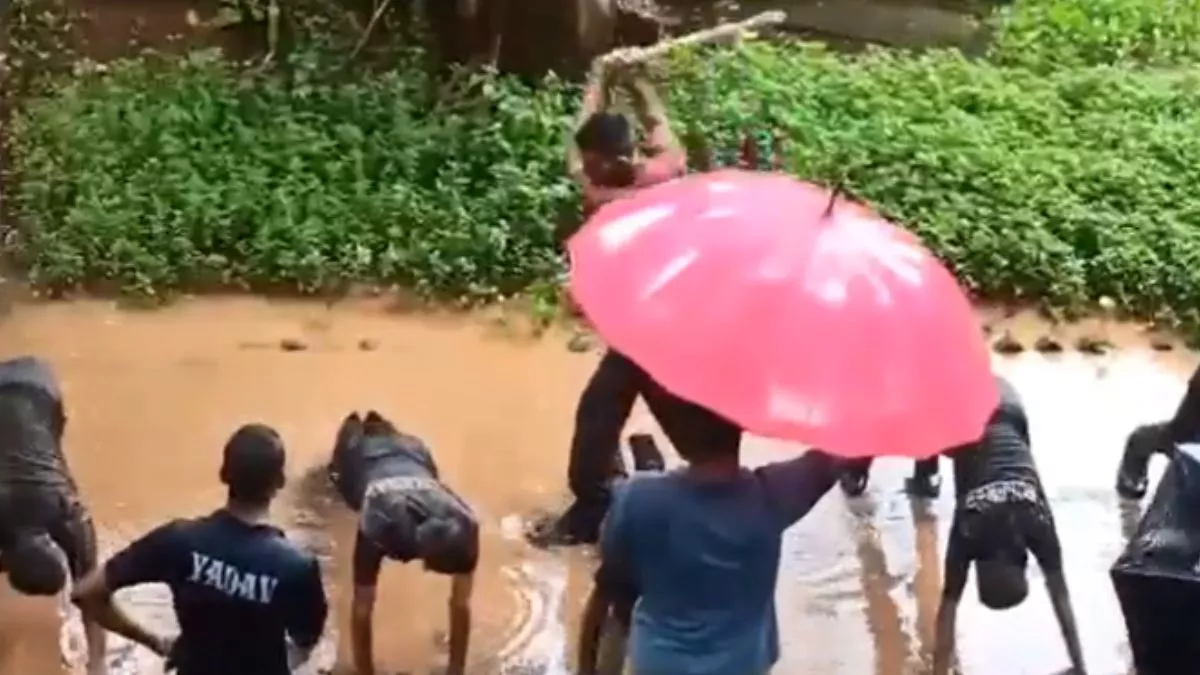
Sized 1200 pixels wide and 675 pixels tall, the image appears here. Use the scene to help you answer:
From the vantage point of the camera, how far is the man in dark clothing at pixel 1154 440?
682 centimetres

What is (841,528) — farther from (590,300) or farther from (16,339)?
(16,339)

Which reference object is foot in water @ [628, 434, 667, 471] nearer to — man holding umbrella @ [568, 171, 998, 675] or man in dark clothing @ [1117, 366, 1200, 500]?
man in dark clothing @ [1117, 366, 1200, 500]

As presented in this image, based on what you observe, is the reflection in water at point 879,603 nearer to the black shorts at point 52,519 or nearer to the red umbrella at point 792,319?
the red umbrella at point 792,319

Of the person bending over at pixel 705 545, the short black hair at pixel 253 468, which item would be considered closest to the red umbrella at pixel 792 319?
the person bending over at pixel 705 545

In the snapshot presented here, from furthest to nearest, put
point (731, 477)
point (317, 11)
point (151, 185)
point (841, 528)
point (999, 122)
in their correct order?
point (317, 11) < point (999, 122) < point (151, 185) < point (841, 528) < point (731, 477)

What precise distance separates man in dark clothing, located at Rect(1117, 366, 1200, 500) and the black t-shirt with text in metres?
2.54

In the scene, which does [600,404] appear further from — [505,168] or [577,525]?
[505,168]

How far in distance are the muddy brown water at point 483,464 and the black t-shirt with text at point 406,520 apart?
26.9 inches

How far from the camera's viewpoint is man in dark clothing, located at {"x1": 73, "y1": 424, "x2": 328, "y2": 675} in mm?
4766

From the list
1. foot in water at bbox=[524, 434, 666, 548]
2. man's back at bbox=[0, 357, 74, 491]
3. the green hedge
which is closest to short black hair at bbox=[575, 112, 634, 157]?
foot in water at bbox=[524, 434, 666, 548]

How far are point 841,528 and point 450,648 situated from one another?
1.60 meters

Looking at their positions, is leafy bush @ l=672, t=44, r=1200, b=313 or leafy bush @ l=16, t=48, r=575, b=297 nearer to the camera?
leafy bush @ l=16, t=48, r=575, b=297

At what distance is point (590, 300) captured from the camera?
173 inches

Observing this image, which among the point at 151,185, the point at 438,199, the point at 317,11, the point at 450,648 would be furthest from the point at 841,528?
the point at 317,11
